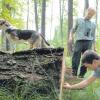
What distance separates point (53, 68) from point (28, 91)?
0.73 m

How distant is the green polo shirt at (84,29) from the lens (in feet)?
28.6

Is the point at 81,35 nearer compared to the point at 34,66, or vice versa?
the point at 34,66

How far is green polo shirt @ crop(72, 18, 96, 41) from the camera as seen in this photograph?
8.70 meters

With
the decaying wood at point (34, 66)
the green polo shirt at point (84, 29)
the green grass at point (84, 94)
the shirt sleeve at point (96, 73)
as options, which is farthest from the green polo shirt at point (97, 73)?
the green polo shirt at point (84, 29)

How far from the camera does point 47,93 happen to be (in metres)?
6.46

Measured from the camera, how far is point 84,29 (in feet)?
28.7

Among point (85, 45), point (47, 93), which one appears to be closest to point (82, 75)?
point (85, 45)

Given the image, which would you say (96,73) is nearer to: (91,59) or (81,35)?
(91,59)

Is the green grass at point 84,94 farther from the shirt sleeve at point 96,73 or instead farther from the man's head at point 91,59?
the man's head at point 91,59

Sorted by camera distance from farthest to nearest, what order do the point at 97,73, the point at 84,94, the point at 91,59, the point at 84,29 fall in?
the point at 84,29 < the point at 84,94 < the point at 97,73 < the point at 91,59

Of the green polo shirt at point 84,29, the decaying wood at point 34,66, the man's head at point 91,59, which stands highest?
the green polo shirt at point 84,29

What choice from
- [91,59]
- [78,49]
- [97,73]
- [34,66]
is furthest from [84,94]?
[78,49]

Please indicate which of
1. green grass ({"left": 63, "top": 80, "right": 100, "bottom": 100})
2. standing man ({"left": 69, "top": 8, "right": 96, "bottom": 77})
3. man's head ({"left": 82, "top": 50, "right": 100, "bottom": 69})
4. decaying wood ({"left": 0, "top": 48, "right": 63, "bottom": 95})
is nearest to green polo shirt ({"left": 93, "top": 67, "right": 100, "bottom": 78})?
man's head ({"left": 82, "top": 50, "right": 100, "bottom": 69})

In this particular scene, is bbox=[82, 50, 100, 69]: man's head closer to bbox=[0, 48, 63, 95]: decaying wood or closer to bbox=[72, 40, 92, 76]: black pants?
bbox=[0, 48, 63, 95]: decaying wood
